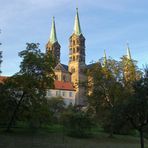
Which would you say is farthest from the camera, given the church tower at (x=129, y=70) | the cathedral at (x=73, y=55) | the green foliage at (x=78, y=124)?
the cathedral at (x=73, y=55)

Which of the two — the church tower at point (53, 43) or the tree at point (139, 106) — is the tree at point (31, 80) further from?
the church tower at point (53, 43)

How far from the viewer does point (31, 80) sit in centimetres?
6156

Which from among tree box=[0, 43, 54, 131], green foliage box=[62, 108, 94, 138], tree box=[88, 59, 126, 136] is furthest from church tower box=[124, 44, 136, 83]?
tree box=[0, 43, 54, 131]

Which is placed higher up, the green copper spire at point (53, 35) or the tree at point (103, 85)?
the green copper spire at point (53, 35)

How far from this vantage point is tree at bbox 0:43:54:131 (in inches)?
2434

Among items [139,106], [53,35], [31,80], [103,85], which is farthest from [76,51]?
[139,106]

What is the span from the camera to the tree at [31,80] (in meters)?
61.8

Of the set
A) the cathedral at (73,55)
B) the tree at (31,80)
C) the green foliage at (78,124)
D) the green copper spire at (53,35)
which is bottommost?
the green foliage at (78,124)

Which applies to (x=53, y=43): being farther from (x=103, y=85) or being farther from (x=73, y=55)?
(x=103, y=85)

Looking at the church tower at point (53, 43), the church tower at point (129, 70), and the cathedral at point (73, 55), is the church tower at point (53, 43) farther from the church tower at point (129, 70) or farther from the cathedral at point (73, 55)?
the church tower at point (129, 70)

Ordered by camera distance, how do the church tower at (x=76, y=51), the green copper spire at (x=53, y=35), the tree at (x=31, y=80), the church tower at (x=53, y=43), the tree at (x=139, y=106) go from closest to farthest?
the tree at (x=139, y=106) → the tree at (x=31, y=80) → the church tower at (x=76, y=51) → the church tower at (x=53, y=43) → the green copper spire at (x=53, y=35)

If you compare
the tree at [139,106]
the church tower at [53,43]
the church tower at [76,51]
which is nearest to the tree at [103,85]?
the tree at [139,106]

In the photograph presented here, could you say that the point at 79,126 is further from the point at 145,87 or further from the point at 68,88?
the point at 68,88

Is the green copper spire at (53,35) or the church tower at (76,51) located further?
the green copper spire at (53,35)
